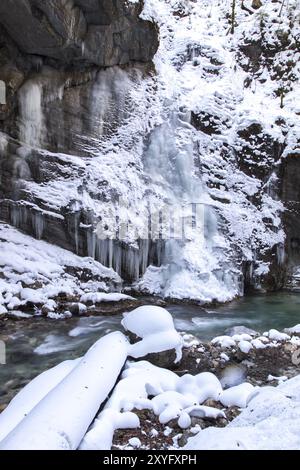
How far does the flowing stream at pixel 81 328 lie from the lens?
6156mm

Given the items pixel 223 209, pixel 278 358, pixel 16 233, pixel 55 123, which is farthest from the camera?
pixel 223 209

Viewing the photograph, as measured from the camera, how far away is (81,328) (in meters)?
8.30

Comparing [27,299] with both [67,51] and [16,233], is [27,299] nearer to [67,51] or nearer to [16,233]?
[16,233]

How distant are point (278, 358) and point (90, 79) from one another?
33.0ft

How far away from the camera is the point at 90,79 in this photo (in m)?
12.2

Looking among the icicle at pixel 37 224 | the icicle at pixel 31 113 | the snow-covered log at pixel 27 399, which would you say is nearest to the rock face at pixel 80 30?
the icicle at pixel 31 113

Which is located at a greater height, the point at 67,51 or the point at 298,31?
the point at 298,31

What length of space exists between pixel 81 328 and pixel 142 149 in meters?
6.75

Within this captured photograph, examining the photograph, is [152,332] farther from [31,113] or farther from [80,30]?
[80,30]

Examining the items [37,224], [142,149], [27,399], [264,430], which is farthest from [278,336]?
[142,149]

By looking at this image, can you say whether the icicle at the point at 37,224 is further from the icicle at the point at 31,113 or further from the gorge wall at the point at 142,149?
the icicle at the point at 31,113

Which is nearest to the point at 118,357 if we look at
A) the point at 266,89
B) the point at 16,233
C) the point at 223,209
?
the point at 16,233

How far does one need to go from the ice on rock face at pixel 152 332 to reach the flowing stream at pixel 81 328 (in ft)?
5.76
